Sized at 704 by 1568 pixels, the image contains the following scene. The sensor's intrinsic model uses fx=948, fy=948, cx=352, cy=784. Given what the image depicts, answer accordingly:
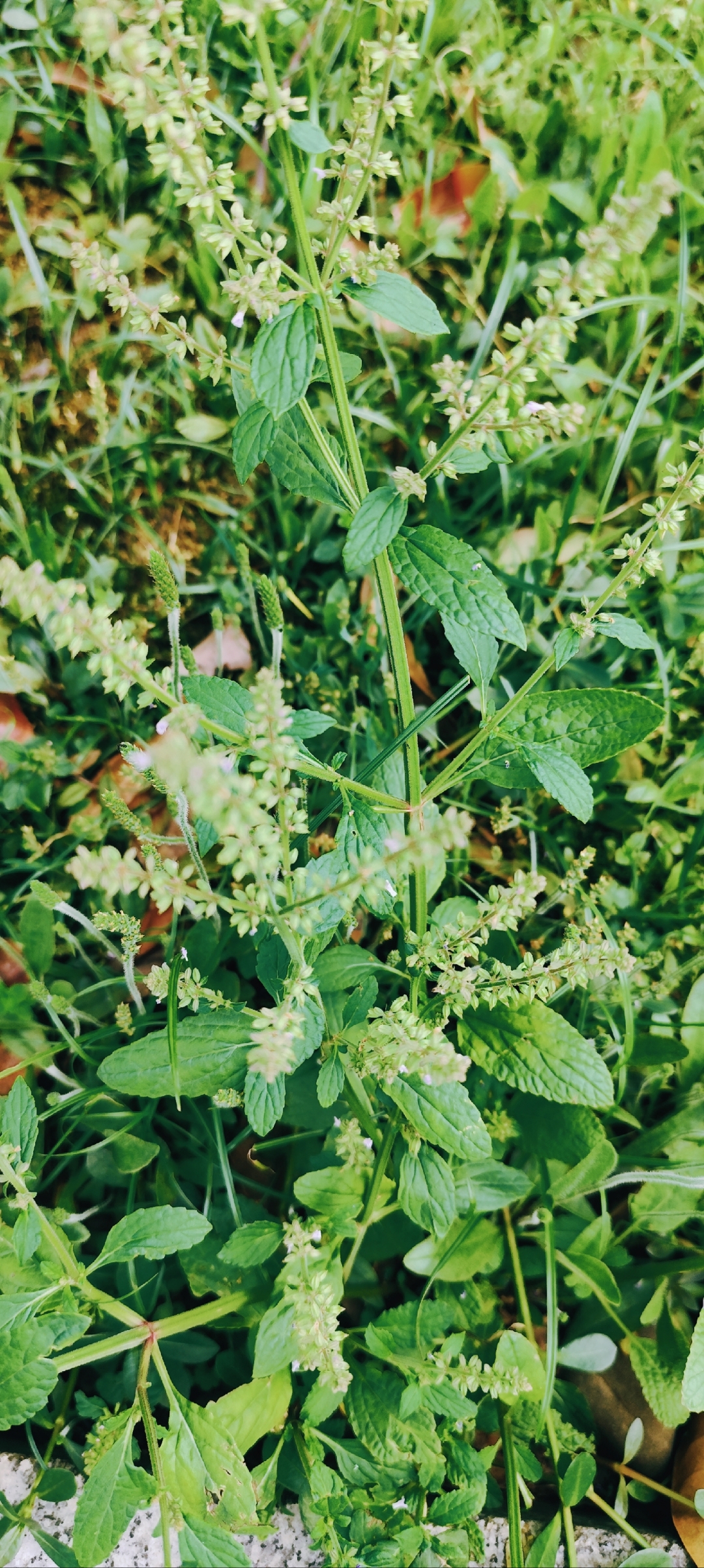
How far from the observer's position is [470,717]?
91.4 inches

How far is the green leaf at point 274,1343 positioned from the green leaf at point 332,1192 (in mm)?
148

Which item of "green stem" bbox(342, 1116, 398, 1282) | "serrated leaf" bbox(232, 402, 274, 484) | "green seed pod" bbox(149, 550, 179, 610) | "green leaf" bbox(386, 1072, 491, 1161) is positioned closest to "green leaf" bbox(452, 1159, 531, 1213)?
"green stem" bbox(342, 1116, 398, 1282)

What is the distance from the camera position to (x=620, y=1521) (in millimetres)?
1759

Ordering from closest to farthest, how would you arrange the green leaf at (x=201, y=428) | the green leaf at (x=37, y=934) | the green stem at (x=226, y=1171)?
1. the green stem at (x=226, y=1171)
2. the green leaf at (x=37, y=934)
3. the green leaf at (x=201, y=428)

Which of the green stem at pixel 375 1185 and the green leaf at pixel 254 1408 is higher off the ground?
the green stem at pixel 375 1185

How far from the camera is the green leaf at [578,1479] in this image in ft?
5.40

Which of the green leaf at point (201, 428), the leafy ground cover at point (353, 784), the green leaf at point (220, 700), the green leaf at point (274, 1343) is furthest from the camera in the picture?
the green leaf at point (201, 428)

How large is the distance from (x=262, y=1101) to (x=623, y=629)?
2.69 feet

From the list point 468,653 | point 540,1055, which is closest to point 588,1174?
point 540,1055

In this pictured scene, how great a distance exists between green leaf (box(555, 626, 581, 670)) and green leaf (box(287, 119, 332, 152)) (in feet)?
2.10

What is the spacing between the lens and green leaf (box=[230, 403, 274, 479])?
3.89 feet

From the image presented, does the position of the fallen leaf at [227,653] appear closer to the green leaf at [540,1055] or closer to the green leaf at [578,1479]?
the green leaf at [540,1055]

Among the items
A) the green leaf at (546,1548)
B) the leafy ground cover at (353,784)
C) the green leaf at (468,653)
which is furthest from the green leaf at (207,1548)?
the green leaf at (468,653)

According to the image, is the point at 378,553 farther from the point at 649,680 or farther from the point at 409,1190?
the point at 649,680
